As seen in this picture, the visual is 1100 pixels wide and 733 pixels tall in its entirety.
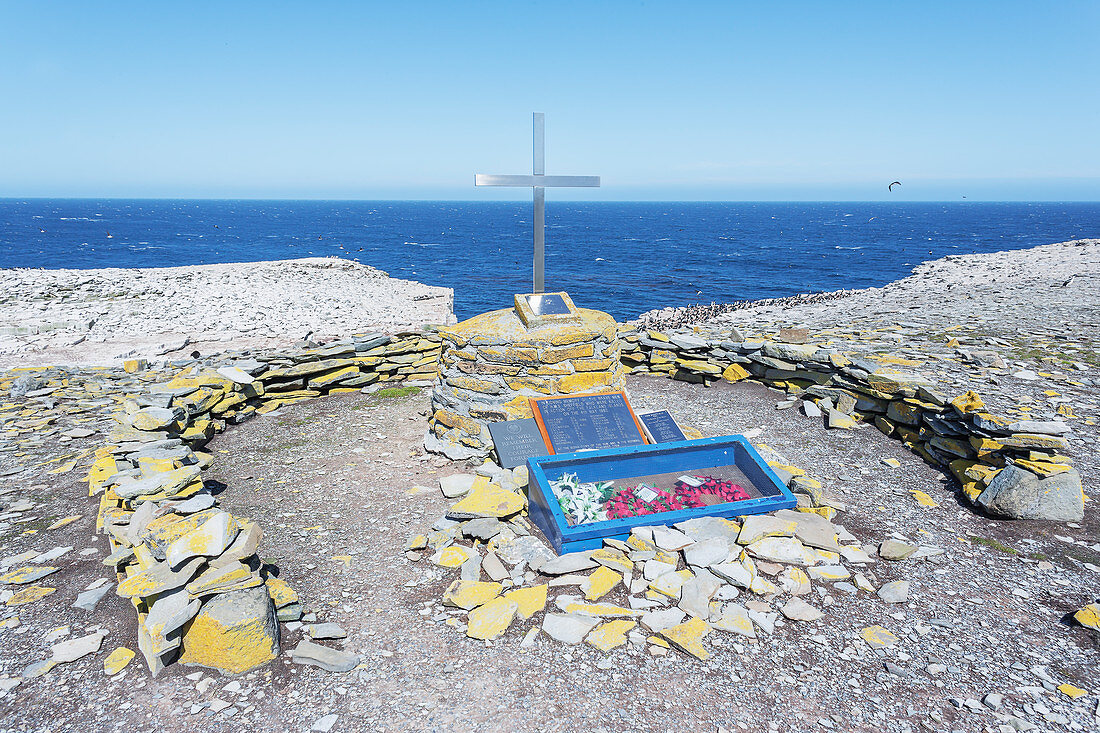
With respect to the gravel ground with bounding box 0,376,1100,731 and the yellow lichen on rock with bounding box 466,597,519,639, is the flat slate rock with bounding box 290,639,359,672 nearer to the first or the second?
the gravel ground with bounding box 0,376,1100,731

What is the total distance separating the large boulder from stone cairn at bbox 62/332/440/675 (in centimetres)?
560

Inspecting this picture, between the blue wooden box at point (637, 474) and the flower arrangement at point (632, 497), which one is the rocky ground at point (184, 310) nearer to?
the blue wooden box at point (637, 474)

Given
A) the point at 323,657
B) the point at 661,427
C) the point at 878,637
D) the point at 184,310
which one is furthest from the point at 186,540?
the point at 184,310

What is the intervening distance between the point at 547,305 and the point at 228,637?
17.0 feet

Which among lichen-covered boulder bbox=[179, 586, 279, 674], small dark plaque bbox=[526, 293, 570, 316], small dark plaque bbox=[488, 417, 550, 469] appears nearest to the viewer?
lichen-covered boulder bbox=[179, 586, 279, 674]

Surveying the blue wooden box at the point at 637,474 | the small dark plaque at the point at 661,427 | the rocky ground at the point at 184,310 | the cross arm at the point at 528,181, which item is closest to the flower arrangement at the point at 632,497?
the blue wooden box at the point at 637,474

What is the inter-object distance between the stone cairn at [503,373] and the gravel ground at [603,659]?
1631 millimetres

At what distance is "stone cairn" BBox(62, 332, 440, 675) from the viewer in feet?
12.2

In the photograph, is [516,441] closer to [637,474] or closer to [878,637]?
[637,474]

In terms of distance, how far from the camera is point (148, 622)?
372cm

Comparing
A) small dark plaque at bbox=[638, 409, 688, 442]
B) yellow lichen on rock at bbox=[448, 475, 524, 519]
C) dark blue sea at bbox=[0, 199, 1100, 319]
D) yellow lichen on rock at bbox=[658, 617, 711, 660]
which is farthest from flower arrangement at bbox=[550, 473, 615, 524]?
dark blue sea at bbox=[0, 199, 1100, 319]

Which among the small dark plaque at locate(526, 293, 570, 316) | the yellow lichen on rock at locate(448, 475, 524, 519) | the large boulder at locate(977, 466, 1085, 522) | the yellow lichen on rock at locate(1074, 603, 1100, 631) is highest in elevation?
the small dark plaque at locate(526, 293, 570, 316)

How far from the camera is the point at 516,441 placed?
271 inches

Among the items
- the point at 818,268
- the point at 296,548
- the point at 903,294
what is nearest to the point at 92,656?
the point at 296,548
